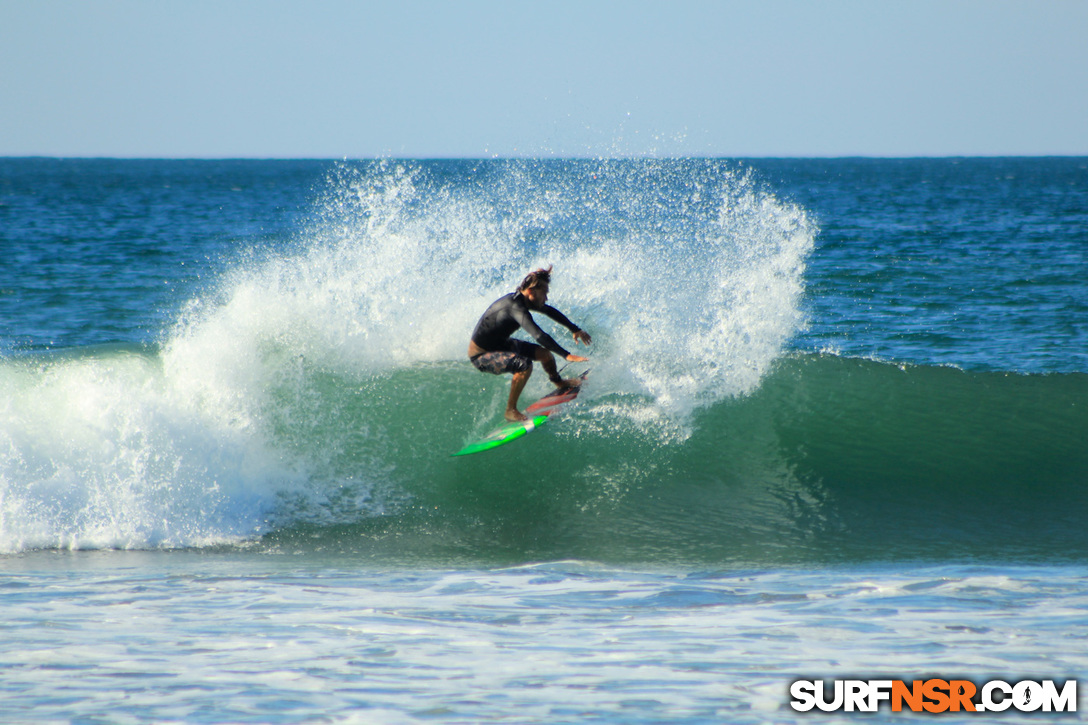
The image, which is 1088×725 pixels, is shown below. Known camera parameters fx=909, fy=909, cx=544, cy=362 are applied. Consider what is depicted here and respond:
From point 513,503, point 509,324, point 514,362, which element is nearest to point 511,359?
point 514,362

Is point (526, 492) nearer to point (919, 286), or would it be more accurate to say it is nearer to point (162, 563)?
point (162, 563)

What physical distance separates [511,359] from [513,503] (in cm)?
125

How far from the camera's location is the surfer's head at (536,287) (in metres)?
7.02

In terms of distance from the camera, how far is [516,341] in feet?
24.5

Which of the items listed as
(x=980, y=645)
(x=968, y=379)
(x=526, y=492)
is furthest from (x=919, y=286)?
(x=980, y=645)

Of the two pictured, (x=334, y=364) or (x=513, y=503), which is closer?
(x=513, y=503)

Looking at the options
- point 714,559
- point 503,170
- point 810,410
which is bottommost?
point 714,559

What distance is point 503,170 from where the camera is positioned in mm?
12727

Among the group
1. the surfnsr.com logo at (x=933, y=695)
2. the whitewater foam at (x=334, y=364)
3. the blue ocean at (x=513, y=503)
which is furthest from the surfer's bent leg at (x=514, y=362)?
the surfnsr.com logo at (x=933, y=695)

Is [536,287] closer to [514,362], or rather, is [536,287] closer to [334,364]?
[514,362]

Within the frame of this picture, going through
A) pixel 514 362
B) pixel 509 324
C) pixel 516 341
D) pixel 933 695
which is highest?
pixel 509 324

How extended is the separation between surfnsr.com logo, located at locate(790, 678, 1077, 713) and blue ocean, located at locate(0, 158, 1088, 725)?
83mm

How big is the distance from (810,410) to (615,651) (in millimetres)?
5219

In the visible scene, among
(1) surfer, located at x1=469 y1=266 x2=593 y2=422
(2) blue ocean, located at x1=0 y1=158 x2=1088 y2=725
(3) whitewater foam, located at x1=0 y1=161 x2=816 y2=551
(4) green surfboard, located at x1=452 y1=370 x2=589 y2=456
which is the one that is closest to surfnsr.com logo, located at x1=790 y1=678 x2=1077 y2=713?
(2) blue ocean, located at x1=0 y1=158 x2=1088 y2=725
